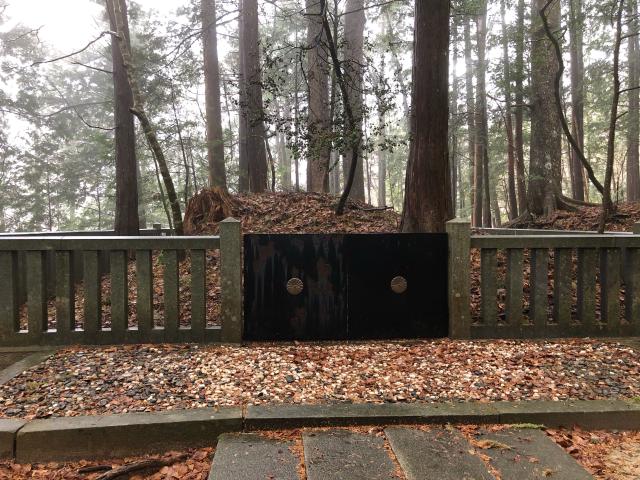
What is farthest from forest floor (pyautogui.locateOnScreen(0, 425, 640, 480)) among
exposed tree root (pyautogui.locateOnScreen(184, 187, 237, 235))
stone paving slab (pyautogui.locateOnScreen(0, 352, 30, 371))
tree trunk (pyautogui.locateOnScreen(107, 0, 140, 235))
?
tree trunk (pyautogui.locateOnScreen(107, 0, 140, 235))

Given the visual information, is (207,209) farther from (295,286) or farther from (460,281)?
(460,281)

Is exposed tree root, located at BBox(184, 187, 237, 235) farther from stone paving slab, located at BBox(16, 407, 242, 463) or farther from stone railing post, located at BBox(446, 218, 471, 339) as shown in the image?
stone paving slab, located at BBox(16, 407, 242, 463)

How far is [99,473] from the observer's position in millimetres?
2844

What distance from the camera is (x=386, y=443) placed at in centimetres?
298

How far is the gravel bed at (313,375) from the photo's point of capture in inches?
136

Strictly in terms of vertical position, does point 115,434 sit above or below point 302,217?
below

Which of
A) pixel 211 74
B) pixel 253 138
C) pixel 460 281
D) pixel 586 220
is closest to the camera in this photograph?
pixel 460 281

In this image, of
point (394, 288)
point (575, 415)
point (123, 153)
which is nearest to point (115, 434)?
point (394, 288)

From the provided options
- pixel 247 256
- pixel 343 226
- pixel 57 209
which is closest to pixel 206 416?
pixel 247 256

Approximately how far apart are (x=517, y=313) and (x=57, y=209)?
30.3 m

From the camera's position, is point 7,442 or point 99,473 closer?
point 99,473

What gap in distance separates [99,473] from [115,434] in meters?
0.24

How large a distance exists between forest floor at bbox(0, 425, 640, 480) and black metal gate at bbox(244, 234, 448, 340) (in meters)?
1.74

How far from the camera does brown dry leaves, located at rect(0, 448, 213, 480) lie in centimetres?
279
